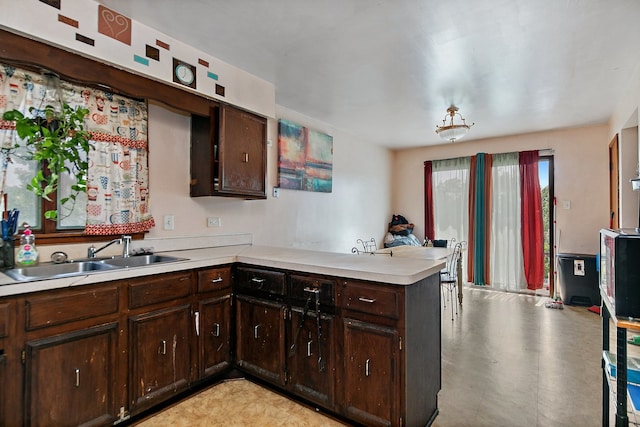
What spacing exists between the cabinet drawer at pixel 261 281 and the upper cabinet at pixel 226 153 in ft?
2.52

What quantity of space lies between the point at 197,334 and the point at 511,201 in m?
5.17

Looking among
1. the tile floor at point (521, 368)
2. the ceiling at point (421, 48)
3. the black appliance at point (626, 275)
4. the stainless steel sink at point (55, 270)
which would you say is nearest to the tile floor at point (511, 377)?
the tile floor at point (521, 368)

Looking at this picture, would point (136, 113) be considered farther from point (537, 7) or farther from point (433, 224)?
point (433, 224)

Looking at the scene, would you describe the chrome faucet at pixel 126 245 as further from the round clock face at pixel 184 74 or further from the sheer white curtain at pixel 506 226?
the sheer white curtain at pixel 506 226

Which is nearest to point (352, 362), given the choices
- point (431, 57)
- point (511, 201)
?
point (431, 57)

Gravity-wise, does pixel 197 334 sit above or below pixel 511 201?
below

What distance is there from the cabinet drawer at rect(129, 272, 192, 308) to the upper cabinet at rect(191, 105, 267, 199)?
85cm

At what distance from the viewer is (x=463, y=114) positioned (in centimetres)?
423

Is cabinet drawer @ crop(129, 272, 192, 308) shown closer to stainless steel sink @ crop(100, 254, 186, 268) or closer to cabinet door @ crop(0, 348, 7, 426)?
stainless steel sink @ crop(100, 254, 186, 268)

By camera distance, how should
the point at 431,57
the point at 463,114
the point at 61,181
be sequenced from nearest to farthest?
the point at 61,181
the point at 431,57
the point at 463,114

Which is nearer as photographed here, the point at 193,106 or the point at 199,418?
the point at 199,418

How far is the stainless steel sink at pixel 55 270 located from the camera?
1697 mm

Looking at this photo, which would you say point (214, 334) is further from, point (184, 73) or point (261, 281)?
point (184, 73)

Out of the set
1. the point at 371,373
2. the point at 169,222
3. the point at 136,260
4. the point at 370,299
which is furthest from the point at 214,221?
the point at 371,373
